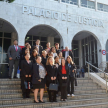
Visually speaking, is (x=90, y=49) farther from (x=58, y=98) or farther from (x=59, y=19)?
(x=58, y=98)

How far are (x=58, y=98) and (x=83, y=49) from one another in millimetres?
15709

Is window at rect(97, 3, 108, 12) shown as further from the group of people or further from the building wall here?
the group of people

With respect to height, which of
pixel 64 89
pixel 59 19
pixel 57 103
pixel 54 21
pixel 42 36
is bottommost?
pixel 57 103

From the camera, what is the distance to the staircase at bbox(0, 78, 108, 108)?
578 cm

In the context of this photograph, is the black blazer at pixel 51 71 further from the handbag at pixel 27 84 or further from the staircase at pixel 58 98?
the staircase at pixel 58 98

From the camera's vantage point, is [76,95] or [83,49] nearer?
[76,95]

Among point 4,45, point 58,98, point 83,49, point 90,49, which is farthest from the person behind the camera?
point 83,49

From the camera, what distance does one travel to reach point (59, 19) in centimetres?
1391

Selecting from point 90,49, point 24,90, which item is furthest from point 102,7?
point 24,90

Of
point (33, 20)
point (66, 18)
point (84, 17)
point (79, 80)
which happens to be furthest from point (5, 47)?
point (79, 80)

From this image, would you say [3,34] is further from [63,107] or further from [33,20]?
[63,107]

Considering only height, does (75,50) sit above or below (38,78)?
above

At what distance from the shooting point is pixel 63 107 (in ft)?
19.7

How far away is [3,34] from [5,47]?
156 cm
